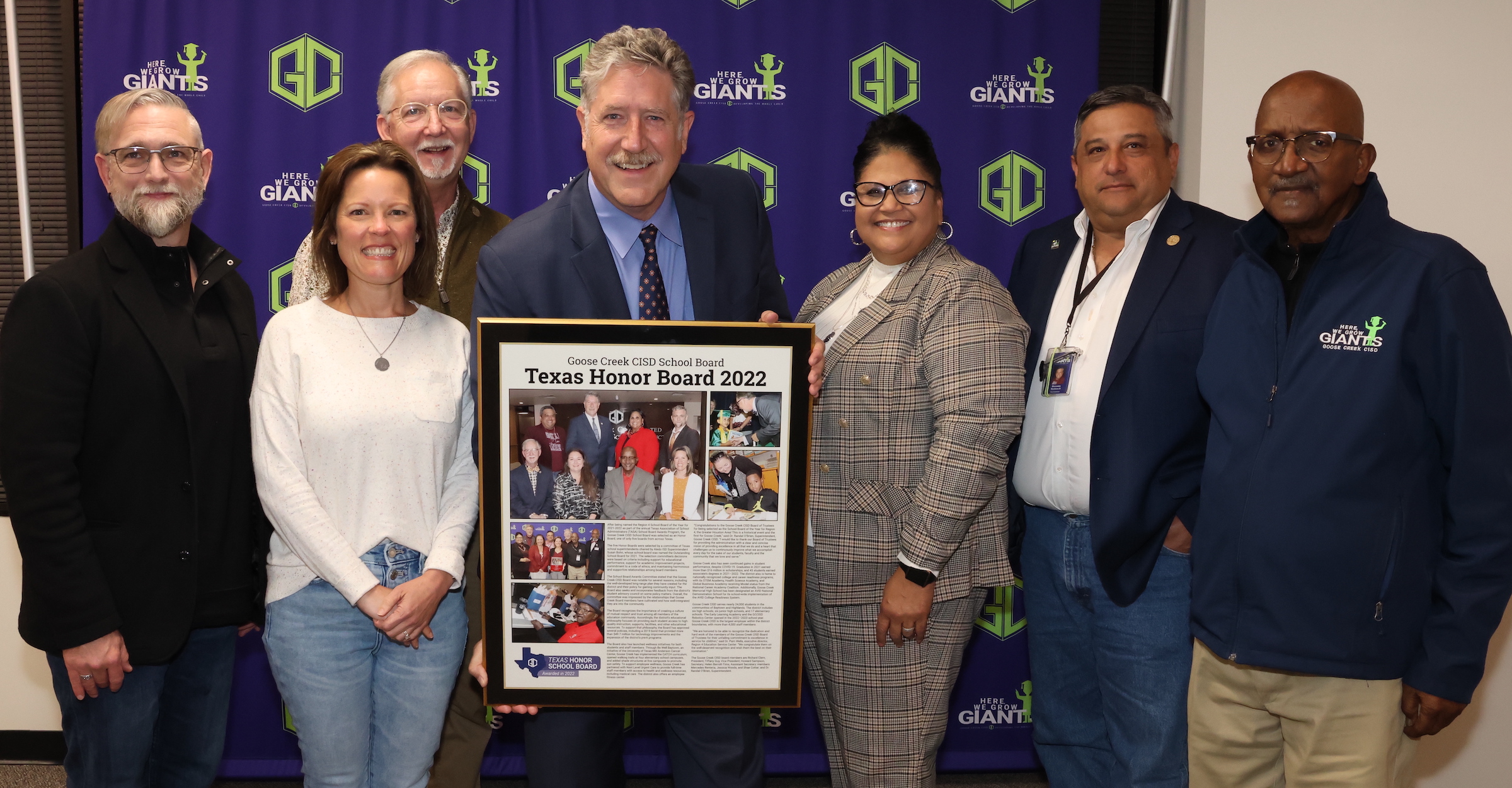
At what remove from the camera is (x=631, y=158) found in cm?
203

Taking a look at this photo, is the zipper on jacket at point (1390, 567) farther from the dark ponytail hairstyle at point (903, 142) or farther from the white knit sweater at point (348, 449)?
the white knit sweater at point (348, 449)

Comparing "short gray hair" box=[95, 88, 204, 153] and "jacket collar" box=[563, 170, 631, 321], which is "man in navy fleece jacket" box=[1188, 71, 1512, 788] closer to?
"jacket collar" box=[563, 170, 631, 321]

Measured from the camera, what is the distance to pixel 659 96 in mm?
2064

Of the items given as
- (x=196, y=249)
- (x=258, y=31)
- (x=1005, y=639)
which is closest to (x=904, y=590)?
(x=1005, y=639)

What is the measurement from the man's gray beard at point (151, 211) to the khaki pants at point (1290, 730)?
2871 millimetres

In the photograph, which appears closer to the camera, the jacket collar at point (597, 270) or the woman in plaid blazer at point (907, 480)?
the jacket collar at point (597, 270)

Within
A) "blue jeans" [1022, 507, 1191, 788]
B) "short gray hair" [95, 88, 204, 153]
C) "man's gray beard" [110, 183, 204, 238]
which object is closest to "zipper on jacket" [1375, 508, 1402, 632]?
"blue jeans" [1022, 507, 1191, 788]

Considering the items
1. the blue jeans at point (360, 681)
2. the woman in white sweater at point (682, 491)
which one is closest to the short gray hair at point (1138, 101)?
the woman in white sweater at point (682, 491)

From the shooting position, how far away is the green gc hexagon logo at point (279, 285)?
3725mm

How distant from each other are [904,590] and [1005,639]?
178 cm

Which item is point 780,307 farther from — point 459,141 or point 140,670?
point 140,670

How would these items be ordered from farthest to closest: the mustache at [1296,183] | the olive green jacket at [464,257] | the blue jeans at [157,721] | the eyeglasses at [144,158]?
the olive green jacket at [464,257] → the eyeglasses at [144,158] → the blue jeans at [157,721] → the mustache at [1296,183]

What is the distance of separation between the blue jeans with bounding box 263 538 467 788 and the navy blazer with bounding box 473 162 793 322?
2.25 feet

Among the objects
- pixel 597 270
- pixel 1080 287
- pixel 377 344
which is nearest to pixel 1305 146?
pixel 1080 287
